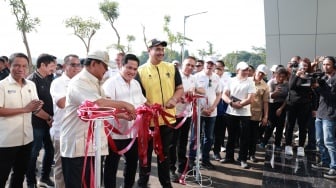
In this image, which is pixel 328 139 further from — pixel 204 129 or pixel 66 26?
pixel 66 26

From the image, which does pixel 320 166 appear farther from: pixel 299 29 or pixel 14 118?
pixel 299 29

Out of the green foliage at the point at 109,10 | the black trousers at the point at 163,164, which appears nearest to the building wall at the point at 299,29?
the black trousers at the point at 163,164

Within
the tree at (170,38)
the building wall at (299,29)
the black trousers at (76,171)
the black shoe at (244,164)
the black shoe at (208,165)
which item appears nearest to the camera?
the black trousers at (76,171)

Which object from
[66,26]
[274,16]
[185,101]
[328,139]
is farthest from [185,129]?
[66,26]

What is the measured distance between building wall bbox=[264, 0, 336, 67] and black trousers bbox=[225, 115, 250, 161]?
6.83 metres

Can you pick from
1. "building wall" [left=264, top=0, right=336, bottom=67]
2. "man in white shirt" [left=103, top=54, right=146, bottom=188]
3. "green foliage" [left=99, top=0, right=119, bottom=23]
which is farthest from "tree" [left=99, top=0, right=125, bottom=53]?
"man in white shirt" [left=103, top=54, right=146, bottom=188]

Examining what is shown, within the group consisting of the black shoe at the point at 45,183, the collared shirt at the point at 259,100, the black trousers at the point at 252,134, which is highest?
the collared shirt at the point at 259,100

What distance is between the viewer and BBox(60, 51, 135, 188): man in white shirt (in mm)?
2660

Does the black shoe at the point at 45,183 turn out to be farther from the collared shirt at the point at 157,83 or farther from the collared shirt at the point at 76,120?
the collared shirt at the point at 76,120

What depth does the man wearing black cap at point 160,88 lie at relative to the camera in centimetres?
398

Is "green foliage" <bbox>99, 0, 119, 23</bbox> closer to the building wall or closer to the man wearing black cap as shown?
the building wall

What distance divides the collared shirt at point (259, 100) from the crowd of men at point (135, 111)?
0.06 ft

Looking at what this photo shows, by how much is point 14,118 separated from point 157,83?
5.51ft

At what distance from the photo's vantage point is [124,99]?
12.1 ft
